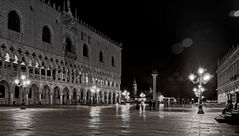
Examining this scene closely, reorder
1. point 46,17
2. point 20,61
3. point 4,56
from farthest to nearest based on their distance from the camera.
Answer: point 46,17 < point 20,61 < point 4,56

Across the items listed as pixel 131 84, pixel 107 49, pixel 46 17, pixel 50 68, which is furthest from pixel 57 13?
pixel 131 84

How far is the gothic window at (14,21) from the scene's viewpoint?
56625mm

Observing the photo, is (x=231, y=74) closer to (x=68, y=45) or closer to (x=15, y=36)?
(x=68, y=45)

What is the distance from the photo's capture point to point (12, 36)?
56.3 metres

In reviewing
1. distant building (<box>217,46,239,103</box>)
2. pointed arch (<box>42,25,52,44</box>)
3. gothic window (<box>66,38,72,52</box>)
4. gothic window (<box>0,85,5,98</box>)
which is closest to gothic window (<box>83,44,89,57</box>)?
gothic window (<box>66,38,72,52</box>)

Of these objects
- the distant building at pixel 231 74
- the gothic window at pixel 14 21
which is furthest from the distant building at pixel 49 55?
the distant building at pixel 231 74

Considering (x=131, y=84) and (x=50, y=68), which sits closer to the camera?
(x=50, y=68)

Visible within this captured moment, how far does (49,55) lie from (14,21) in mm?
12475

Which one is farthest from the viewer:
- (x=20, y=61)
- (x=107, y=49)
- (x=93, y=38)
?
(x=107, y=49)

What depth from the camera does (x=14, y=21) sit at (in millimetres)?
57531

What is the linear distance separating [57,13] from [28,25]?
12518 millimetres

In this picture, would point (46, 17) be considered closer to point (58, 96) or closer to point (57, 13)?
point (57, 13)

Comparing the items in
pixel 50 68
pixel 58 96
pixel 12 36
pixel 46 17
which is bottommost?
pixel 58 96

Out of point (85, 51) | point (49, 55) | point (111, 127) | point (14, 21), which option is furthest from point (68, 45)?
point (111, 127)
